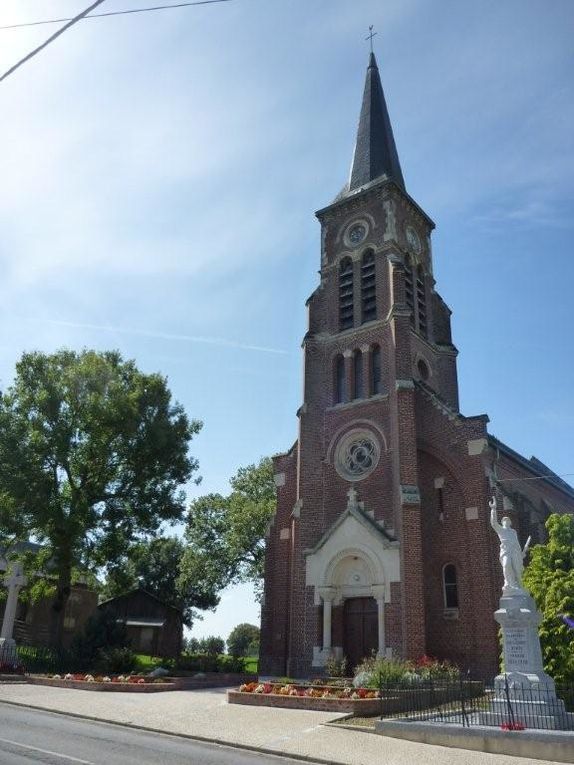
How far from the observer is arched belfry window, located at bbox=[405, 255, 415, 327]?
29531 mm

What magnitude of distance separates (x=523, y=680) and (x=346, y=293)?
19.8 meters

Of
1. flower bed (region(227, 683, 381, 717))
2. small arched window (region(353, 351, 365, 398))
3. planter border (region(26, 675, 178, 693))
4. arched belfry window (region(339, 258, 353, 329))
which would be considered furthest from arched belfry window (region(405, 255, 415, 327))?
planter border (region(26, 675, 178, 693))

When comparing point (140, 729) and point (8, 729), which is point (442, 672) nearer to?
point (140, 729)

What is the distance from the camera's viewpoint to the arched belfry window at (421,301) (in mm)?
30219

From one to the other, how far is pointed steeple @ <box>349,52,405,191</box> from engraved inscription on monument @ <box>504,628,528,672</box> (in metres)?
23.6

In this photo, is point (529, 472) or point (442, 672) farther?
point (529, 472)

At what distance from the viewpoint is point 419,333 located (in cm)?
2931

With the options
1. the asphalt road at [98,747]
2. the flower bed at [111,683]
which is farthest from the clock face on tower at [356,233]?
the asphalt road at [98,747]

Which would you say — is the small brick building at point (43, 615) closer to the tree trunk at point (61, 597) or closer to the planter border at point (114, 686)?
the tree trunk at point (61, 597)

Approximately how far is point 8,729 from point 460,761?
27.4 ft

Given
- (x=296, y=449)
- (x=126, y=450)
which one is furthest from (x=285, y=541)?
(x=126, y=450)

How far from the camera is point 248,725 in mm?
13570

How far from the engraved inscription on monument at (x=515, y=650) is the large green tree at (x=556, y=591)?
172 cm

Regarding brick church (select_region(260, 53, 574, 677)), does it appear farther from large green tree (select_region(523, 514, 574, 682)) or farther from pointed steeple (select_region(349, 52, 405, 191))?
large green tree (select_region(523, 514, 574, 682))
